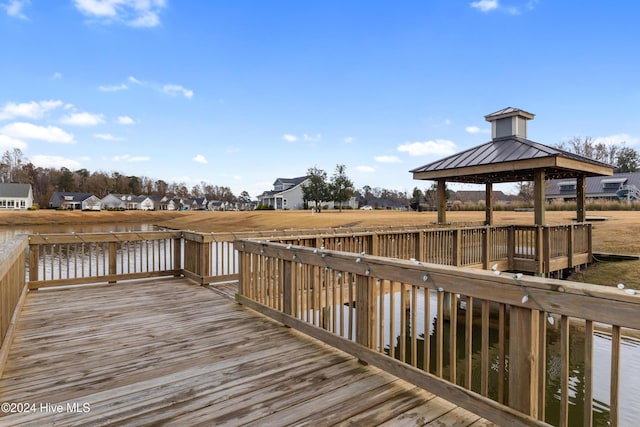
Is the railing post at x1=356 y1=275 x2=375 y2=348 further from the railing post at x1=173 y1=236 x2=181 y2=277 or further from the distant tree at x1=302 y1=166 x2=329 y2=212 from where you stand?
the distant tree at x1=302 y1=166 x2=329 y2=212

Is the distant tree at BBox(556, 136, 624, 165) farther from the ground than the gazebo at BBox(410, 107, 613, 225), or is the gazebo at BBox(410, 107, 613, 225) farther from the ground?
the distant tree at BBox(556, 136, 624, 165)

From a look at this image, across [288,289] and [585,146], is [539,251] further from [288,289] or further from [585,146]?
[585,146]

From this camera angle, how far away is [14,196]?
194 feet

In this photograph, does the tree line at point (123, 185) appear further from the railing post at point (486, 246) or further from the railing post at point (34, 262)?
the railing post at point (34, 262)

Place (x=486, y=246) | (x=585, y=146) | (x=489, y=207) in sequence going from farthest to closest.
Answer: (x=585, y=146)
(x=489, y=207)
(x=486, y=246)

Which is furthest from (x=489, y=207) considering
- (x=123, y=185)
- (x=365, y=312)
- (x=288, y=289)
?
(x=123, y=185)

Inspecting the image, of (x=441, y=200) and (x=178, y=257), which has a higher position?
(x=441, y=200)

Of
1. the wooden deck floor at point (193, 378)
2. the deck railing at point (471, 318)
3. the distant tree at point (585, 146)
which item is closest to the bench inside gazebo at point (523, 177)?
the deck railing at point (471, 318)

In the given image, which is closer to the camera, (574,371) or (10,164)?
(574,371)

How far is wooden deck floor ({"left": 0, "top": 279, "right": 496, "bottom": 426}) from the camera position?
7.66ft

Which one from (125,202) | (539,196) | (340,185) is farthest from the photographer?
(125,202)

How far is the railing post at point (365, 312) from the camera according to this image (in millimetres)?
3084

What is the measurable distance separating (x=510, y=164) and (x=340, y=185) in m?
37.9

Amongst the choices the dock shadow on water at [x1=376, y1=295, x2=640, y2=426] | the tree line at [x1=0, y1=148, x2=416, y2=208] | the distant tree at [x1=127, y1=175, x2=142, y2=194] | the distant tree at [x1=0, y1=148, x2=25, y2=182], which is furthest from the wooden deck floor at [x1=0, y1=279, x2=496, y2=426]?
the distant tree at [x1=127, y1=175, x2=142, y2=194]
